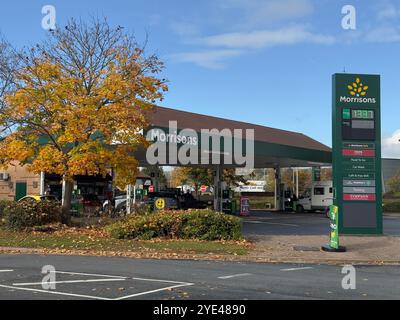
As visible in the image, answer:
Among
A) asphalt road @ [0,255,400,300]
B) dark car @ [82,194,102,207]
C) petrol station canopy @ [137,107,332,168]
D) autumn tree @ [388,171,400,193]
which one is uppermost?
petrol station canopy @ [137,107,332,168]

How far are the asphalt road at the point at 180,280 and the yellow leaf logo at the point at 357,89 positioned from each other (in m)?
8.85

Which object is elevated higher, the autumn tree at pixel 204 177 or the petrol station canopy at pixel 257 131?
the petrol station canopy at pixel 257 131

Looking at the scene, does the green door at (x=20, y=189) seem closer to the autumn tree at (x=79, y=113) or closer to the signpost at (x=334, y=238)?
the autumn tree at (x=79, y=113)

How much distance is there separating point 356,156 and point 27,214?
12625 millimetres

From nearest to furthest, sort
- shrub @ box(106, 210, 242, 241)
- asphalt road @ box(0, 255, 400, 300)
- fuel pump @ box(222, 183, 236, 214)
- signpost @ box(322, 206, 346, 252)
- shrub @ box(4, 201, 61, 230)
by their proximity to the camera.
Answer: asphalt road @ box(0, 255, 400, 300), signpost @ box(322, 206, 346, 252), shrub @ box(106, 210, 242, 241), shrub @ box(4, 201, 61, 230), fuel pump @ box(222, 183, 236, 214)

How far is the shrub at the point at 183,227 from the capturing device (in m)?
17.6

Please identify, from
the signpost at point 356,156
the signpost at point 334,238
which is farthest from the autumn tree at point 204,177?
the signpost at point 334,238

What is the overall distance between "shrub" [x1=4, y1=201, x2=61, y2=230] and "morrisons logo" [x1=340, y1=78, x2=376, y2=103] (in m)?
12.2

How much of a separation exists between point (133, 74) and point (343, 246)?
32.9 ft

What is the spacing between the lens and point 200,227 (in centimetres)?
1766

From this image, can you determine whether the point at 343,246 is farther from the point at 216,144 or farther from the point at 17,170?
the point at 17,170

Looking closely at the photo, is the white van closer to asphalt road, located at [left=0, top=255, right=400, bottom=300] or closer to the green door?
the green door

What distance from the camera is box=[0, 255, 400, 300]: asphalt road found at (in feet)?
28.2

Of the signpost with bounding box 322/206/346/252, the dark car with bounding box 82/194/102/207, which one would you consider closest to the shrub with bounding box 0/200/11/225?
the dark car with bounding box 82/194/102/207
